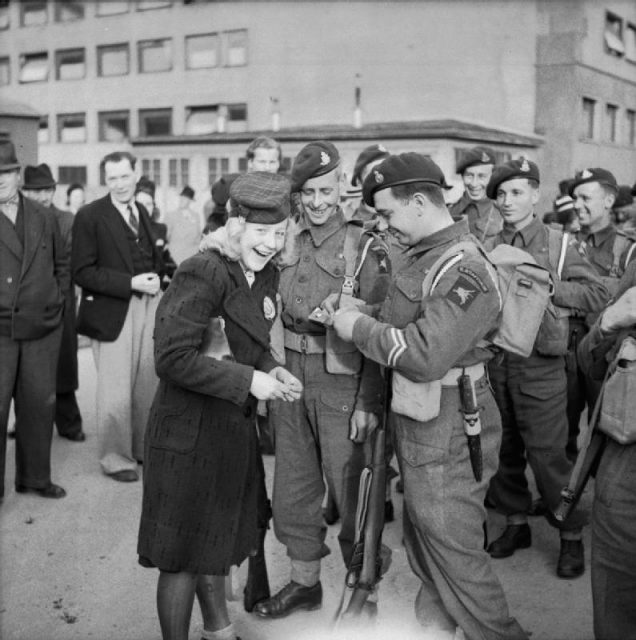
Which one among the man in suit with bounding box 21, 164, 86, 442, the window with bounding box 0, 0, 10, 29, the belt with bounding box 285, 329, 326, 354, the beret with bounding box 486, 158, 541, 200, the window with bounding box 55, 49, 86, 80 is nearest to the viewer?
the belt with bounding box 285, 329, 326, 354

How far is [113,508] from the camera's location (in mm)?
4938

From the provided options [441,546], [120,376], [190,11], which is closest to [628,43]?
[190,11]

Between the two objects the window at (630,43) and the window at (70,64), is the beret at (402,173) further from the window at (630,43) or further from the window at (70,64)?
the window at (70,64)

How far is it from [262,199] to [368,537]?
132cm

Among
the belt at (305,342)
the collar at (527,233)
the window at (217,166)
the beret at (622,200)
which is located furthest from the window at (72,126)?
the belt at (305,342)

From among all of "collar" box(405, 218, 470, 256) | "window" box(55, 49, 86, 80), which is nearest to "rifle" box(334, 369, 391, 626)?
"collar" box(405, 218, 470, 256)

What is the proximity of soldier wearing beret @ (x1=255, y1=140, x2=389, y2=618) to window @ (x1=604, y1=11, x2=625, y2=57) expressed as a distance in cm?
2530

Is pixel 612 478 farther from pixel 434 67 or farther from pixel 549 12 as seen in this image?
pixel 549 12

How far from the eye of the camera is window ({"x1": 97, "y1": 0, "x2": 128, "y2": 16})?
101 ft

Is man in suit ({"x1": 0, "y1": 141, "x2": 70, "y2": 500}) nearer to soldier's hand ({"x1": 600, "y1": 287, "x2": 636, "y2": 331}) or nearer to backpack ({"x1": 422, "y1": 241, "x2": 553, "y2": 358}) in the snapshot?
backpack ({"x1": 422, "y1": 241, "x2": 553, "y2": 358})

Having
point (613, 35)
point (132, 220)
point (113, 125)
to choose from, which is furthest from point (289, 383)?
point (113, 125)

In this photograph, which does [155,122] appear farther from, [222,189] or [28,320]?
[28,320]

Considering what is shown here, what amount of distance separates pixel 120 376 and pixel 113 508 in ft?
3.15

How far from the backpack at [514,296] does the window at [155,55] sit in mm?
29794
